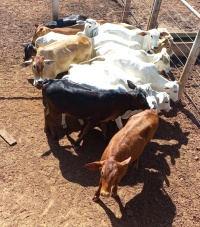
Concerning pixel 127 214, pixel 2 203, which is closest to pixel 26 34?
pixel 2 203

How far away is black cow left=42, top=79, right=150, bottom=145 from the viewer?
667cm

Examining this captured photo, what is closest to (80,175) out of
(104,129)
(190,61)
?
(104,129)

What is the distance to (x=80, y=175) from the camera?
257 inches

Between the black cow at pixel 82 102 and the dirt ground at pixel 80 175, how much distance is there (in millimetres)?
596

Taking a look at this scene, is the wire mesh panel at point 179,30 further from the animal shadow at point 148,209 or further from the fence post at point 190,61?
the animal shadow at point 148,209

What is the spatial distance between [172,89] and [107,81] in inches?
67.7

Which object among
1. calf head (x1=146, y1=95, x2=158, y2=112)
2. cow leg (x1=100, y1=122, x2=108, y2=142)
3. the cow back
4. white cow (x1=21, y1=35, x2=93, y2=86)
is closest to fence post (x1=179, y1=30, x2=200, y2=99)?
calf head (x1=146, y1=95, x2=158, y2=112)

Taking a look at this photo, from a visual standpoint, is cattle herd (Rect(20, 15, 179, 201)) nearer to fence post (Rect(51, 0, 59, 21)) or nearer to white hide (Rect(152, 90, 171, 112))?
white hide (Rect(152, 90, 171, 112))

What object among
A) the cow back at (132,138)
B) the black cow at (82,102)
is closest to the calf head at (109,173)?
the cow back at (132,138)

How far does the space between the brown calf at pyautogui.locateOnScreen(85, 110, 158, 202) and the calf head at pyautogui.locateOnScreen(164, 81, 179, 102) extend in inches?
56.4

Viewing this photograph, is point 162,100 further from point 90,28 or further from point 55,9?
point 55,9

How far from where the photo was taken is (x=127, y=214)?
596 centimetres

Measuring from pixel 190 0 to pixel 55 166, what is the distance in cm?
1033

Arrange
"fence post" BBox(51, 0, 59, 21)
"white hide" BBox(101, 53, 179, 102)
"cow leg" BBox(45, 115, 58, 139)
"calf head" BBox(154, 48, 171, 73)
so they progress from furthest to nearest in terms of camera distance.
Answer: "fence post" BBox(51, 0, 59, 21)
"calf head" BBox(154, 48, 171, 73)
"white hide" BBox(101, 53, 179, 102)
"cow leg" BBox(45, 115, 58, 139)
